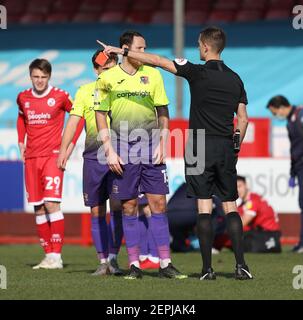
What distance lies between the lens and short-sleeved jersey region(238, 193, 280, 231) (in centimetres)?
1642

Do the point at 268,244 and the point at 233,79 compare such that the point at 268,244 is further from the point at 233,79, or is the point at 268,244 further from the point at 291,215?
the point at 233,79

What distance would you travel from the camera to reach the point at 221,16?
80.8ft

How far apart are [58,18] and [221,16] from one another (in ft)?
11.6

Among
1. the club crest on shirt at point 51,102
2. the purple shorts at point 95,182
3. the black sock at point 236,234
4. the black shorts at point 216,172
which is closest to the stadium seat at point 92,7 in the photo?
the club crest on shirt at point 51,102

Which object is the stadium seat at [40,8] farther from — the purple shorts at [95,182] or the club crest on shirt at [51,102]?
the purple shorts at [95,182]

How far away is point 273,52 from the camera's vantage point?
24141 mm

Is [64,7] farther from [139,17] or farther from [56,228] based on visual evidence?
A: [56,228]

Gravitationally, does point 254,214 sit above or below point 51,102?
below

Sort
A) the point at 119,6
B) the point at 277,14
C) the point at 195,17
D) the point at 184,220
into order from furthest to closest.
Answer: the point at 119,6 < the point at 195,17 < the point at 277,14 < the point at 184,220

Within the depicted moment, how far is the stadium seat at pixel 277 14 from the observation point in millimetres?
24109

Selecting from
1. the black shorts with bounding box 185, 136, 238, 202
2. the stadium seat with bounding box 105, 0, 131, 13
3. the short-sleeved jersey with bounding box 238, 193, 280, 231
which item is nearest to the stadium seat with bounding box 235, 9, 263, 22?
the stadium seat with bounding box 105, 0, 131, 13

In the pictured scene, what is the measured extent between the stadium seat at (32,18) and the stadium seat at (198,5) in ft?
10.3

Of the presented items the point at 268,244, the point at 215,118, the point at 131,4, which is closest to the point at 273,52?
the point at 131,4

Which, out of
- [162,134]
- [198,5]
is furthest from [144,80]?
[198,5]
